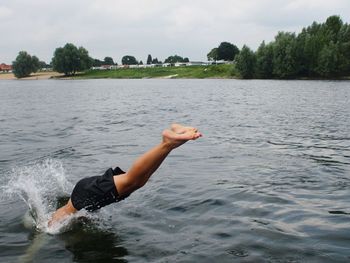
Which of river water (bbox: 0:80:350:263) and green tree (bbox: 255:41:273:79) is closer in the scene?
river water (bbox: 0:80:350:263)

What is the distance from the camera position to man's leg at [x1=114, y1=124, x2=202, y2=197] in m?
6.79

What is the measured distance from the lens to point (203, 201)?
385 inches

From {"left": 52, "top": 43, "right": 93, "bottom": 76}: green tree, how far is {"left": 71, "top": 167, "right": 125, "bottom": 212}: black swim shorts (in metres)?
163

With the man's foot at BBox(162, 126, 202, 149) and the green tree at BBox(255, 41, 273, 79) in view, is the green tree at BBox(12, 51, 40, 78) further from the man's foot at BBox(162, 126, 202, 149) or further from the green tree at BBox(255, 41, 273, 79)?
the man's foot at BBox(162, 126, 202, 149)

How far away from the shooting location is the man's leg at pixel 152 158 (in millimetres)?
6789

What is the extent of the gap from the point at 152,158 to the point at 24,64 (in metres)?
185

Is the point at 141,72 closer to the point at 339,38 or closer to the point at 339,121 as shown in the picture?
the point at 339,38

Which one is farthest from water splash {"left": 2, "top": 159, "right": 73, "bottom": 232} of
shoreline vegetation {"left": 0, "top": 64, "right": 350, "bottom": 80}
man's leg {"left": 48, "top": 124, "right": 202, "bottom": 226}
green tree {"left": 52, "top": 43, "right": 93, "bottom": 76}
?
green tree {"left": 52, "top": 43, "right": 93, "bottom": 76}

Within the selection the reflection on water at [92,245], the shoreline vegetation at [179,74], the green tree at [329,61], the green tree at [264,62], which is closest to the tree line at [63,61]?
the shoreline vegetation at [179,74]

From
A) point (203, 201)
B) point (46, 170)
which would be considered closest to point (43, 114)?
point (46, 170)

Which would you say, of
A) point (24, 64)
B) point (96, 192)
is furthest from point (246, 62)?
point (96, 192)

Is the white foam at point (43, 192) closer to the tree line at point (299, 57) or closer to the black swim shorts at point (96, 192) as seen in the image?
the black swim shorts at point (96, 192)

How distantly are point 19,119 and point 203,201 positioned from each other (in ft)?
72.1

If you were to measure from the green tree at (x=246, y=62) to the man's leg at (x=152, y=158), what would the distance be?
104369 millimetres
